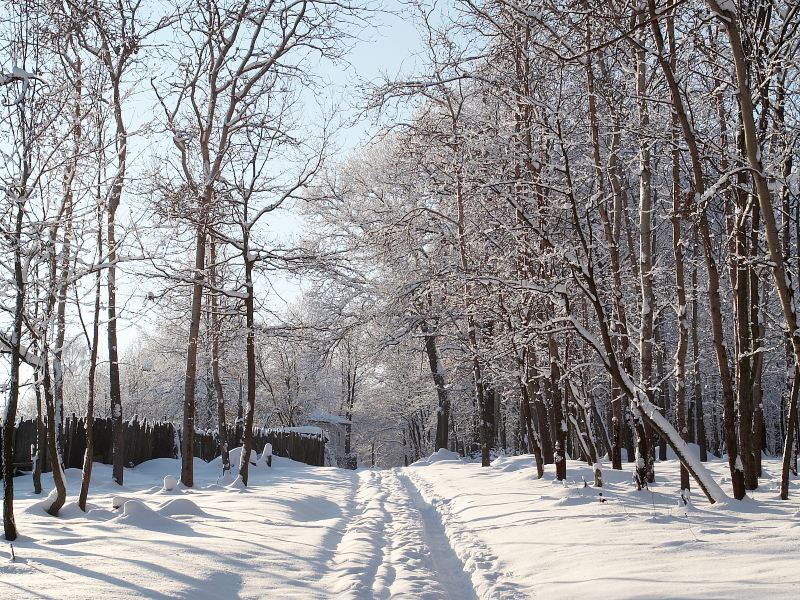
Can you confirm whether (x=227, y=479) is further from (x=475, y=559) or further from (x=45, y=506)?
(x=475, y=559)

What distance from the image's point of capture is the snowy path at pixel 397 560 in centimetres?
543

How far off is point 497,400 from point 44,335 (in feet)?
82.6

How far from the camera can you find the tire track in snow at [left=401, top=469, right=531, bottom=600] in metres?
5.28

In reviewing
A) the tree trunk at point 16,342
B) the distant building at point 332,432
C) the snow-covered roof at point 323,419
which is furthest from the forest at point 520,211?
the snow-covered roof at point 323,419

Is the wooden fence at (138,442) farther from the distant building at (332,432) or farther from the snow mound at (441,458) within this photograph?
the distant building at (332,432)

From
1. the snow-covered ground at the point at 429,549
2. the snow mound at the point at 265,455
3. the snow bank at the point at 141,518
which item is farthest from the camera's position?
the snow mound at the point at 265,455

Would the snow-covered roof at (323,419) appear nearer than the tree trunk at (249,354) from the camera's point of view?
No

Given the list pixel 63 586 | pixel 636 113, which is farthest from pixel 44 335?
pixel 636 113

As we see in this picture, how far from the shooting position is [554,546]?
21.5 feet

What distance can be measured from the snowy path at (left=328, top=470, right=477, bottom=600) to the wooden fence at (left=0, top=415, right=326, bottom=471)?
26.0ft

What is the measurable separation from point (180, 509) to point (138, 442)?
451 inches

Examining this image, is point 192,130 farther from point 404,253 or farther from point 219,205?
point 404,253

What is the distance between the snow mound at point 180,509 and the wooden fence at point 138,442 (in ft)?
19.5

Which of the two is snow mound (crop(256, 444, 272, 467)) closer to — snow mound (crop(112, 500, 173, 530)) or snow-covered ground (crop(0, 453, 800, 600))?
snow-covered ground (crop(0, 453, 800, 600))
